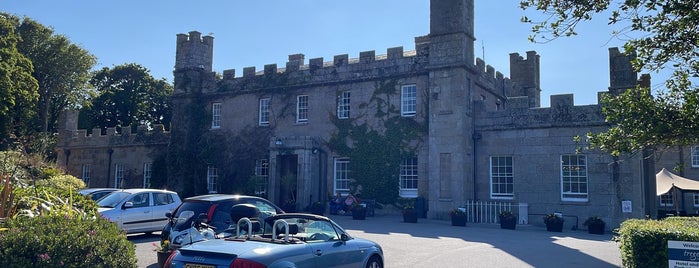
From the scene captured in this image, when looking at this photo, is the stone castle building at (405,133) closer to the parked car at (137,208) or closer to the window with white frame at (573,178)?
the window with white frame at (573,178)

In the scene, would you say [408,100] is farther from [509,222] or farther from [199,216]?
[199,216]

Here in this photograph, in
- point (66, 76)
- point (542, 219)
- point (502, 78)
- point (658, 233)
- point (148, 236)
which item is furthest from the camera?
point (66, 76)

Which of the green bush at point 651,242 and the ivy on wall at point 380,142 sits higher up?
the ivy on wall at point 380,142

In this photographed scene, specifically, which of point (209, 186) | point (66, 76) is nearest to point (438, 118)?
point (209, 186)

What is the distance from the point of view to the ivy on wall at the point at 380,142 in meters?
24.7

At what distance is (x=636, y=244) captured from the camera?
879 centimetres

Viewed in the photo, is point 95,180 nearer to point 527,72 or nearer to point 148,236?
point 148,236

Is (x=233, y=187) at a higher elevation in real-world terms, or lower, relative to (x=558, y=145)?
lower

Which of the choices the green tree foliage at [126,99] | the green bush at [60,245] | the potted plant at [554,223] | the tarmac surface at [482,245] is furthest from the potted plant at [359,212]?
the green tree foliage at [126,99]

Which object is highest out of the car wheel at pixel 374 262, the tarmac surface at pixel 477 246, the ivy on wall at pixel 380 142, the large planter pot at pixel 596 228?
the ivy on wall at pixel 380 142

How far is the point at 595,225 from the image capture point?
19.5 m

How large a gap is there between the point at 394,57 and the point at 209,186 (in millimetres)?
12764

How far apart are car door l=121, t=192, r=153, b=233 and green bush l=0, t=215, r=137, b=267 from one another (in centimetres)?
757

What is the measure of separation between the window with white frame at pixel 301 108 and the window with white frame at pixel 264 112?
6.18ft
